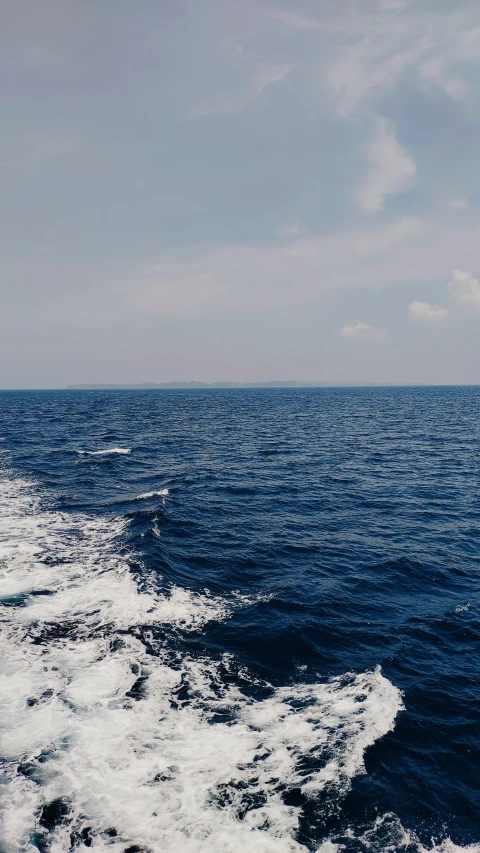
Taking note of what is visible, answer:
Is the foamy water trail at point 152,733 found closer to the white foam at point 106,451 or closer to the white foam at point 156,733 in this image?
the white foam at point 156,733

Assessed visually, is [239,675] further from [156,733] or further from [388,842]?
[388,842]

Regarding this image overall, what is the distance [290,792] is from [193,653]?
6.62 m

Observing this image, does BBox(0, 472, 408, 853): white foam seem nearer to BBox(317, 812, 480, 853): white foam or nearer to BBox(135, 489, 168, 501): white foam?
BBox(317, 812, 480, 853): white foam

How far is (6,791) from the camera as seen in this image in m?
11.3

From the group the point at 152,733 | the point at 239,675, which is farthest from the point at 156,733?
the point at 239,675

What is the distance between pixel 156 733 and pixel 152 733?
13cm

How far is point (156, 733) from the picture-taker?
13461 mm

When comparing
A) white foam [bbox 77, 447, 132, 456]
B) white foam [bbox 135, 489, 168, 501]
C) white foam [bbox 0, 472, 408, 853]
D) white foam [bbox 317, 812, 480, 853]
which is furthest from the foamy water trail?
white foam [bbox 77, 447, 132, 456]

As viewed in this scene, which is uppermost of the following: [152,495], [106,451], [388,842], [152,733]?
[106,451]

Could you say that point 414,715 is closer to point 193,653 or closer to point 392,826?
point 392,826

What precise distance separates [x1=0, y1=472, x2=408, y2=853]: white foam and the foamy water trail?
4 centimetres

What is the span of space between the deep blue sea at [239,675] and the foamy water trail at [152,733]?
57 mm

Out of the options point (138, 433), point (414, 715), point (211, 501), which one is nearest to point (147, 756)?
point (414, 715)

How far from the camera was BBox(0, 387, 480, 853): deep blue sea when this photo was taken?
11.0 metres
